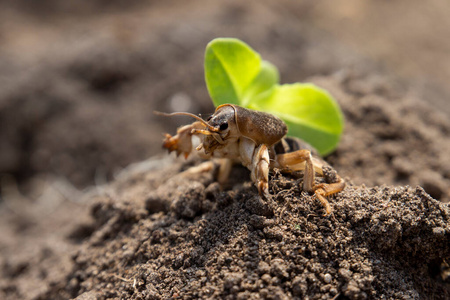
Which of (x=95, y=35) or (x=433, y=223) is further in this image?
(x=95, y=35)

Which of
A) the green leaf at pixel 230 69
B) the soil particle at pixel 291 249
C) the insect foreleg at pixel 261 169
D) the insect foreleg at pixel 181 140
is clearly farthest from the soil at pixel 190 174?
the green leaf at pixel 230 69

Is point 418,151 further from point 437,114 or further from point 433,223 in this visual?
point 433,223

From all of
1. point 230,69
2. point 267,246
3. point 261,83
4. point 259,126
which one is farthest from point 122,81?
point 267,246

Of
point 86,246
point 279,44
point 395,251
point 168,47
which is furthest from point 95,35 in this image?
point 395,251

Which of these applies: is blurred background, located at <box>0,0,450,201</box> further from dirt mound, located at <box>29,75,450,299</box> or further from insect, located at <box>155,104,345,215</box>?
insect, located at <box>155,104,345,215</box>

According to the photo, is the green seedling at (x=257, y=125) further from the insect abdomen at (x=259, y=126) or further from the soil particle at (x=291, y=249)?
the soil particle at (x=291, y=249)

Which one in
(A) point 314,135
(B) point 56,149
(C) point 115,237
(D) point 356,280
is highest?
(A) point 314,135

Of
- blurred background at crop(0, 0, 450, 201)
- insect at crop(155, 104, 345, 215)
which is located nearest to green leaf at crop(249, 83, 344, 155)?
insect at crop(155, 104, 345, 215)

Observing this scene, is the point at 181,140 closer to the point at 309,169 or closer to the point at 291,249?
the point at 309,169
